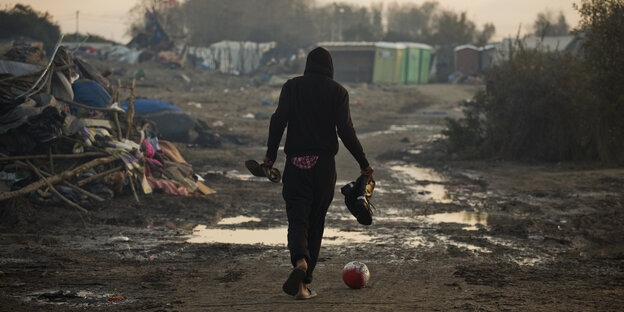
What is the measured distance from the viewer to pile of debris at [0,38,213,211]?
9688 mm

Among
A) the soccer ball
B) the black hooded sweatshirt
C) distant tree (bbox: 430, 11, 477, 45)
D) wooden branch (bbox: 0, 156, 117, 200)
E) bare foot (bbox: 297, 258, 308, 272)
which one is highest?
distant tree (bbox: 430, 11, 477, 45)

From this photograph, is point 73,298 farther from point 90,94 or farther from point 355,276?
point 90,94

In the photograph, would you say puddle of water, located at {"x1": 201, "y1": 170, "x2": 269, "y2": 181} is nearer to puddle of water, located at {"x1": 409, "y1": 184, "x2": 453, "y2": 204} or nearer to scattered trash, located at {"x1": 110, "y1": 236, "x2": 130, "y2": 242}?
puddle of water, located at {"x1": 409, "y1": 184, "x2": 453, "y2": 204}

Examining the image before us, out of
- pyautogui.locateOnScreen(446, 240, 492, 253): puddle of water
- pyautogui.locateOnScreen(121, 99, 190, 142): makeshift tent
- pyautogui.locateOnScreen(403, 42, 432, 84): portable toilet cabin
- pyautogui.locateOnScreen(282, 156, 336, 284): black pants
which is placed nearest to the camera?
pyautogui.locateOnScreen(282, 156, 336, 284): black pants

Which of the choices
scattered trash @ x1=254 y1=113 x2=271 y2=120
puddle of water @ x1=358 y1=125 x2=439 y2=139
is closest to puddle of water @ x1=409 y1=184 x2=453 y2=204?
puddle of water @ x1=358 y1=125 x2=439 y2=139

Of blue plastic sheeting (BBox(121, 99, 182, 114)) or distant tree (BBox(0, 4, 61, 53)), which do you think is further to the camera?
distant tree (BBox(0, 4, 61, 53))

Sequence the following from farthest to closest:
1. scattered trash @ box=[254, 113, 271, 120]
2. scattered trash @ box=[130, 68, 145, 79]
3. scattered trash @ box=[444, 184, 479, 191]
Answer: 1. scattered trash @ box=[130, 68, 145, 79]
2. scattered trash @ box=[254, 113, 271, 120]
3. scattered trash @ box=[444, 184, 479, 191]

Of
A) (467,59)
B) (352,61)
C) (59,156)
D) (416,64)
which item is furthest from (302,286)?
(467,59)

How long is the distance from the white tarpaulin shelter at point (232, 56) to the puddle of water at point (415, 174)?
35069mm

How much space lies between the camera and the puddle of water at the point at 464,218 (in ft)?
30.7

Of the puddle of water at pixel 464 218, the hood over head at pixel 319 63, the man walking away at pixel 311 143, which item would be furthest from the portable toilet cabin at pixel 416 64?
the man walking away at pixel 311 143

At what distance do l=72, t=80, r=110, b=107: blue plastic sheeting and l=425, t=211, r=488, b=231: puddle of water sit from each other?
242 inches

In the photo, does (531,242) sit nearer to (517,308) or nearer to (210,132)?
(517,308)

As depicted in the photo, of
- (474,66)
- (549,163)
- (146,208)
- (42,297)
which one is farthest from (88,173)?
(474,66)
